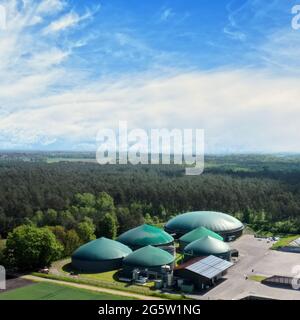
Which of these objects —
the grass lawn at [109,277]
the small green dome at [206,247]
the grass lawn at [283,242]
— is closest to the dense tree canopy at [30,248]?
the grass lawn at [109,277]

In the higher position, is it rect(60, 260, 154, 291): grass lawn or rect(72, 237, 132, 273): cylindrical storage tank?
rect(72, 237, 132, 273): cylindrical storage tank

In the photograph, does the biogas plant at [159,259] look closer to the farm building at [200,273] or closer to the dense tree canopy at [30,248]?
the farm building at [200,273]

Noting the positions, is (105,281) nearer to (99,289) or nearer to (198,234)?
(99,289)

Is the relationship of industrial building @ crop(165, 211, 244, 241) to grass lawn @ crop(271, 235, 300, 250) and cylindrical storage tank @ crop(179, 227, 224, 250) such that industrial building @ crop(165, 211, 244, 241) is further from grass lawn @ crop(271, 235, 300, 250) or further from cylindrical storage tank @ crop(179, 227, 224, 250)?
grass lawn @ crop(271, 235, 300, 250)

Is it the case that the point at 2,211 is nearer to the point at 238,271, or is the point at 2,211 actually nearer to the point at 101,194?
the point at 101,194

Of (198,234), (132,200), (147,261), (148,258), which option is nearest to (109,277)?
(147,261)

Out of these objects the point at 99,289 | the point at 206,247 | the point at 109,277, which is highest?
the point at 206,247

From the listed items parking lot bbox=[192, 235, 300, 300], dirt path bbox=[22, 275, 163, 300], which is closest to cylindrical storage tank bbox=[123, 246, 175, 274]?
dirt path bbox=[22, 275, 163, 300]
